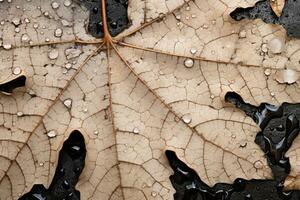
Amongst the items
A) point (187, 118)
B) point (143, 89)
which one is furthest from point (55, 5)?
point (187, 118)

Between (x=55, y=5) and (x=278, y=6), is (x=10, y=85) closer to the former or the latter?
(x=55, y=5)

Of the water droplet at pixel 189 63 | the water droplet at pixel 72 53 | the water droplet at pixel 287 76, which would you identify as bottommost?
the water droplet at pixel 287 76

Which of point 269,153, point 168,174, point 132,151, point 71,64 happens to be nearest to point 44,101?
point 71,64

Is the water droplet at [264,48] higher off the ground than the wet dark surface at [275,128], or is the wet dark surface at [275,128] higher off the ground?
the water droplet at [264,48]

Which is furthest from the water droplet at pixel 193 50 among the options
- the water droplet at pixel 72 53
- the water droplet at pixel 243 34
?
the water droplet at pixel 72 53

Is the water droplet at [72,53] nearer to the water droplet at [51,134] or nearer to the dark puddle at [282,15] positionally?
the water droplet at [51,134]

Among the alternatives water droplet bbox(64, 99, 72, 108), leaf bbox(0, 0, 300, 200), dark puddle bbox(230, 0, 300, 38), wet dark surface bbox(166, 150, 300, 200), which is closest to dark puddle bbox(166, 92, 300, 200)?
wet dark surface bbox(166, 150, 300, 200)

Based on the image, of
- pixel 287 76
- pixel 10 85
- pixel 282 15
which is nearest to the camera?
pixel 287 76

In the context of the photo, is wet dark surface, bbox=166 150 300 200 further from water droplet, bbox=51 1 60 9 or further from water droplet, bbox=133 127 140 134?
water droplet, bbox=51 1 60 9
